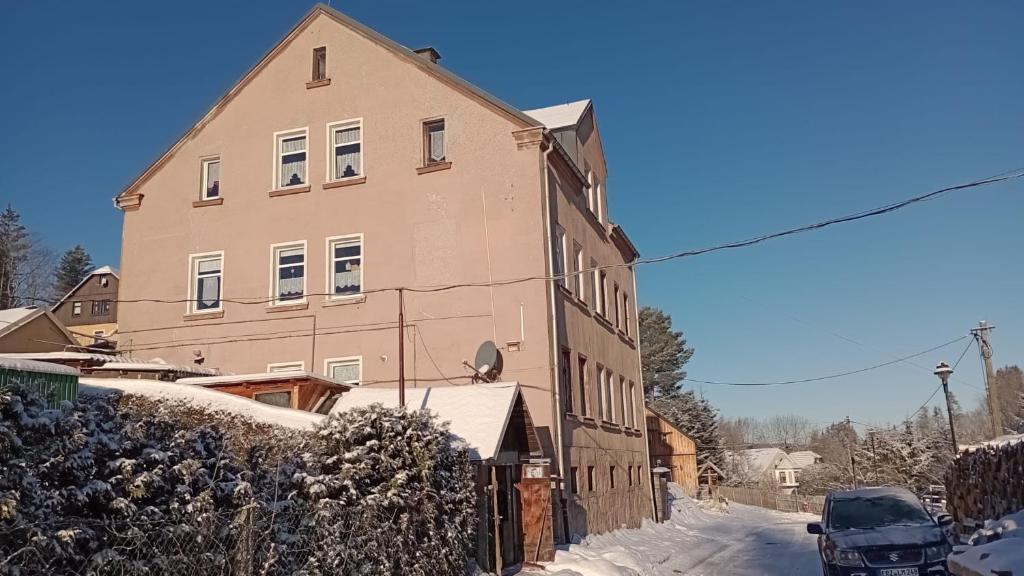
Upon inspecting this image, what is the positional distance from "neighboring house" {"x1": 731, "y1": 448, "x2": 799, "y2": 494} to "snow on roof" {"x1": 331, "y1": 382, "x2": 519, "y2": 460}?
3623 inches

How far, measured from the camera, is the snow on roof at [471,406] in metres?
14.5

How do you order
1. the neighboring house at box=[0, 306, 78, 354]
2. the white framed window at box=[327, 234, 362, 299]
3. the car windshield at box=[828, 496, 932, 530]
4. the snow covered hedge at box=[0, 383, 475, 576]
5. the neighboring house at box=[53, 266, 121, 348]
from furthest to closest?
the neighboring house at box=[53, 266, 121, 348]
the neighboring house at box=[0, 306, 78, 354]
the white framed window at box=[327, 234, 362, 299]
the car windshield at box=[828, 496, 932, 530]
the snow covered hedge at box=[0, 383, 475, 576]

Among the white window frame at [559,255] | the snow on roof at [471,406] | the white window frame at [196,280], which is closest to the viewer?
the snow on roof at [471,406]

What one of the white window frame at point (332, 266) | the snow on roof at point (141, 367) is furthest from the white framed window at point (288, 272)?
the snow on roof at point (141, 367)

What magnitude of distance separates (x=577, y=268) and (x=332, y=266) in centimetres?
749

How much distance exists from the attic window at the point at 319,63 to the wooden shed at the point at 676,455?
3234 centimetres

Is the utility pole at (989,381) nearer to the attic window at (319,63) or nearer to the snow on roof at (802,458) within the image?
the attic window at (319,63)

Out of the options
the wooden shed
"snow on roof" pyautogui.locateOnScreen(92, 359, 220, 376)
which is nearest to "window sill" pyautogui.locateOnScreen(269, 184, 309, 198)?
"snow on roof" pyautogui.locateOnScreen(92, 359, 220, 376)

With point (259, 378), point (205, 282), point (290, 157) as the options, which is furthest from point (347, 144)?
point (259, 378)

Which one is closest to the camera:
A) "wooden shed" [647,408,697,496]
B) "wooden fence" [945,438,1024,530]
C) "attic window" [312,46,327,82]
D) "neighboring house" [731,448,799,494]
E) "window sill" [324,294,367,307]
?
"wooden fence" [945,438,1024,530]

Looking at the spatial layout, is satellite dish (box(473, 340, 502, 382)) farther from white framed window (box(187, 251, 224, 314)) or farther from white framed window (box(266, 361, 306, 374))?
white framed window (box(187, 251, 224, 314))

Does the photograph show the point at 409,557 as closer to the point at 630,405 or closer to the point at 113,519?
the point at 113,519

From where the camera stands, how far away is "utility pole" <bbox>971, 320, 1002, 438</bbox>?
2658 cm

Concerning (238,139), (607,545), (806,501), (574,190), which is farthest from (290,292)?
(806,501)
